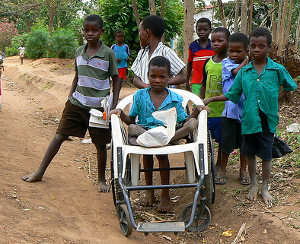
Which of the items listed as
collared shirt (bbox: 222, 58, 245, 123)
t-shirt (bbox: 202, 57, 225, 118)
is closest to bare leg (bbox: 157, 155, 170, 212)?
collared shirt (bbox: 222, 58, 245, 123)

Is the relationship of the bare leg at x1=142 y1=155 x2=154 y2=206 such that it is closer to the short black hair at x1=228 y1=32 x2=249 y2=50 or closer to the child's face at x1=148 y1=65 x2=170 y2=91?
the child's face at x1=148 y1=65 x2=170 y2=91

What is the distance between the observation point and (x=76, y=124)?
4.53 metres

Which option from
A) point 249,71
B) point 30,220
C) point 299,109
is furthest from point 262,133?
point 299,109

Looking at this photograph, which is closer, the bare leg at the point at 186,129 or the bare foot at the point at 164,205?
the bare leg at the point at 186,129

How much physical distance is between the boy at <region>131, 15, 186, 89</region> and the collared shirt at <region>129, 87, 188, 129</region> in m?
0.33

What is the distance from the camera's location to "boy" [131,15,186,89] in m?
4.21

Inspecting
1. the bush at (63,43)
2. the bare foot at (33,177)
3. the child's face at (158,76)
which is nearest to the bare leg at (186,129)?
the child's face at (158,76)

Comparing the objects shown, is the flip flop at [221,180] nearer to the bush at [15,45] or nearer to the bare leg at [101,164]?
the bare leg at [101,164]

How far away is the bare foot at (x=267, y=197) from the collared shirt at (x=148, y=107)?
1.07 m

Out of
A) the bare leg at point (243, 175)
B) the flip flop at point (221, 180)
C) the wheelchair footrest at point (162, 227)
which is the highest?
the wheelchair footrest at point (162, 227)

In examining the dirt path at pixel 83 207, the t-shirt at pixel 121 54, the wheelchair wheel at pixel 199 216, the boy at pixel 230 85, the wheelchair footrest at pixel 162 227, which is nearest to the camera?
the wheelchair footrest at pixel 162 227

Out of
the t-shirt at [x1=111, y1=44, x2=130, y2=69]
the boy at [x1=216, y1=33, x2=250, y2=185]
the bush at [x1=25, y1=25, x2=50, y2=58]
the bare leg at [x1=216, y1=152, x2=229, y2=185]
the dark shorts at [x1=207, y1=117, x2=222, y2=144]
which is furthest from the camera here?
the bush at [x1=25, y1=25, x2=50, y2=58]

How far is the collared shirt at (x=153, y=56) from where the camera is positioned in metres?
4.21

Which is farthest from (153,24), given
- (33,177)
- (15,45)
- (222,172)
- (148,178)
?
(15,45)
